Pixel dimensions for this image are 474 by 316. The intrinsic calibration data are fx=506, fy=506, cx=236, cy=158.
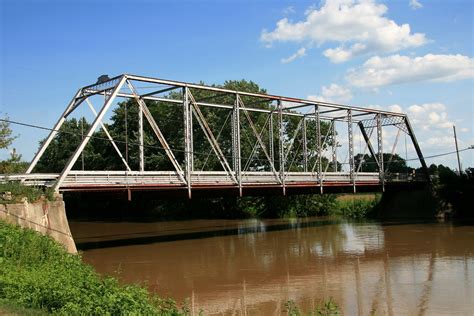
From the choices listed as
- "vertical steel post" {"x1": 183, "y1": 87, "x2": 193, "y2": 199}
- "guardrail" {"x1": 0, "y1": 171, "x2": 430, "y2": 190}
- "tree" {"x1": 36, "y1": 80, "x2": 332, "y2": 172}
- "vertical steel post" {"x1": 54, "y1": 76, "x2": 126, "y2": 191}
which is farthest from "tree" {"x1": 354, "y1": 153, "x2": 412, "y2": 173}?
"vertical steel post" {"x1": 54, "y1": 76, "x2": 126, "y2": 191}

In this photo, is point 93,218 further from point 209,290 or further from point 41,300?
point 41,300

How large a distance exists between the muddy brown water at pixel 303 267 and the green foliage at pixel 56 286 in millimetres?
2773

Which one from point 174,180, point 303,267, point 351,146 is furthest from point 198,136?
point 303,267

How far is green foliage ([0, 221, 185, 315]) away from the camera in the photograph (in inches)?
406

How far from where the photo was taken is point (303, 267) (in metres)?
23.5

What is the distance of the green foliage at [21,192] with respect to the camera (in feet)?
68.2

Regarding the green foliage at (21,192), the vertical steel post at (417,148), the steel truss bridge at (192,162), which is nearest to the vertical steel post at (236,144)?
the steel truss bridge at (192,162)

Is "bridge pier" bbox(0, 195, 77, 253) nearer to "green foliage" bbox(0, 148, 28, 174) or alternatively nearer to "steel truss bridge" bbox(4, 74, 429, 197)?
"steel truss bridge" bbox(4, 74, 429, 197)

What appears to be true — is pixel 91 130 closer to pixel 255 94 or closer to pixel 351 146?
pixel 255 94

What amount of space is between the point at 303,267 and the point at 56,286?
44.8ft

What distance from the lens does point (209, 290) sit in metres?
18.5

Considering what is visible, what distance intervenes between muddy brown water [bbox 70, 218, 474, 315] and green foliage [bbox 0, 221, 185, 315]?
2.77 meters

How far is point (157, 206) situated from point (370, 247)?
4178 centimetres

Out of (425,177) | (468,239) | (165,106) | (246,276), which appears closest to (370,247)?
(468,239)
